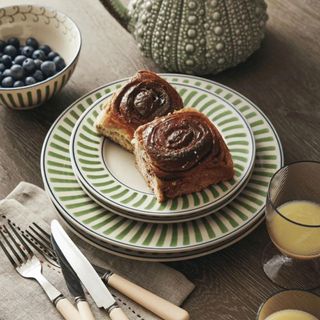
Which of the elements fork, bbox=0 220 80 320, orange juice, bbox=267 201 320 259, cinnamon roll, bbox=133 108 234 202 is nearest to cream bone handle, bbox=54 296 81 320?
fork, bbox=0 220 80 320

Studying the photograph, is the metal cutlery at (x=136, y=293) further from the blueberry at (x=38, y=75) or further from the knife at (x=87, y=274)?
the blueberry at (x=38, y=75)

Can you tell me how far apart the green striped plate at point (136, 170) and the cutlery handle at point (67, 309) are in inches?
7.3

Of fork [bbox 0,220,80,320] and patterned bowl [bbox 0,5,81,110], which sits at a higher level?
patterned bowl [bbox 0,5,81,110]

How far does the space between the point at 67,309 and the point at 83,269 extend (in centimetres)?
7

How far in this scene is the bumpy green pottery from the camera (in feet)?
4.40

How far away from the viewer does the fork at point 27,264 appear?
1.01 m

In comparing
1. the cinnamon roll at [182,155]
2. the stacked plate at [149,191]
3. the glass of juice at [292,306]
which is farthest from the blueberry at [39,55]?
the glass of juice at [292,306]

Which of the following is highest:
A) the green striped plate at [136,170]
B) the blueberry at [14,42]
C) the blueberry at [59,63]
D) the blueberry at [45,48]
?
the blueberry at [14,42]

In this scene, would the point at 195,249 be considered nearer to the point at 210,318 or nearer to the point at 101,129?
the point at 210,318

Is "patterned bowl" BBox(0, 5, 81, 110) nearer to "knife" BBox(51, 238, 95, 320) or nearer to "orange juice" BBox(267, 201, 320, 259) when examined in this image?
"knife" BBox(51, 238, 95, 320)

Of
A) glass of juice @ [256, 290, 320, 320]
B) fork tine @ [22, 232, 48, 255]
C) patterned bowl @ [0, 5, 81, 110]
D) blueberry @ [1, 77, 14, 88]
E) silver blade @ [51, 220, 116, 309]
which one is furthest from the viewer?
patterned bowl @ [0, 5, 81, 110]

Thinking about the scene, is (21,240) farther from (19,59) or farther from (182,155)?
(19,59)

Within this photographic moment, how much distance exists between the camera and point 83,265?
104 cm

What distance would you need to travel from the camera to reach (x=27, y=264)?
109 cm
